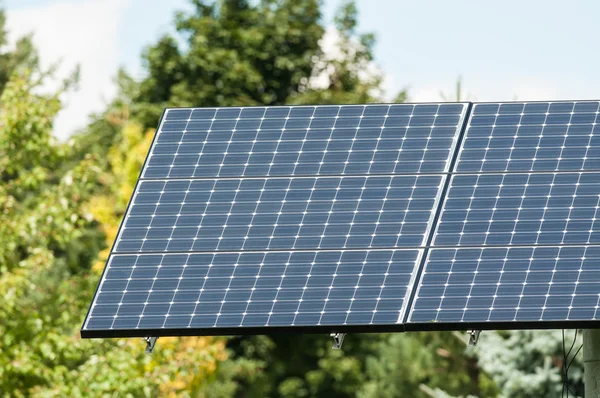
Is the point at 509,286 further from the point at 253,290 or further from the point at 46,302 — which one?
the point at 46,302

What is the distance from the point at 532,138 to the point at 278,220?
10.9 ft

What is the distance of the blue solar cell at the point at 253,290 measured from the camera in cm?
1326

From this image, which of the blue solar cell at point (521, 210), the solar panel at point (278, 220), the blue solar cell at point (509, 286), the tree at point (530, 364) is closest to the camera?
the blue solar cell at point (509, 286)

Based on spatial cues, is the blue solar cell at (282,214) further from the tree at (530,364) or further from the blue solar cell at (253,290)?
the tree at (530,364)

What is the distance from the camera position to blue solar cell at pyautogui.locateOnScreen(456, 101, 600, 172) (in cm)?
1480

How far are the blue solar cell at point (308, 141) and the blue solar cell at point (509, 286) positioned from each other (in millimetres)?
1706

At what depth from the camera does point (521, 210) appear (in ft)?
46.4

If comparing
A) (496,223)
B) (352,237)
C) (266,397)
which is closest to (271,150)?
(352,237)

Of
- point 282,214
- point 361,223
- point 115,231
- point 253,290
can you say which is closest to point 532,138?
point 361,223

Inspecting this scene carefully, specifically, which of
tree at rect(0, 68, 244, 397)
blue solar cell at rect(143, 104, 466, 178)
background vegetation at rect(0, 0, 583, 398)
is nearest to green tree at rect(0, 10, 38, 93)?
background vegetation at rect(0, 0, 583, 398)

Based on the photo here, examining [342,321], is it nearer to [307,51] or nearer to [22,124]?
[22,124]

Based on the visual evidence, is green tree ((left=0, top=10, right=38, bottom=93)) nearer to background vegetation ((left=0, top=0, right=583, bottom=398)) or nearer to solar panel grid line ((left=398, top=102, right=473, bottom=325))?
background vegetation ((left=0, top=0, right=583, bottom=398))

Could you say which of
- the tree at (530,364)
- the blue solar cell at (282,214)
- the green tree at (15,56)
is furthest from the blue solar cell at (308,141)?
the green tree at (15,56)

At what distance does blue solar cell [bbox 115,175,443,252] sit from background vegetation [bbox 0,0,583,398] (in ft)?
26.4
